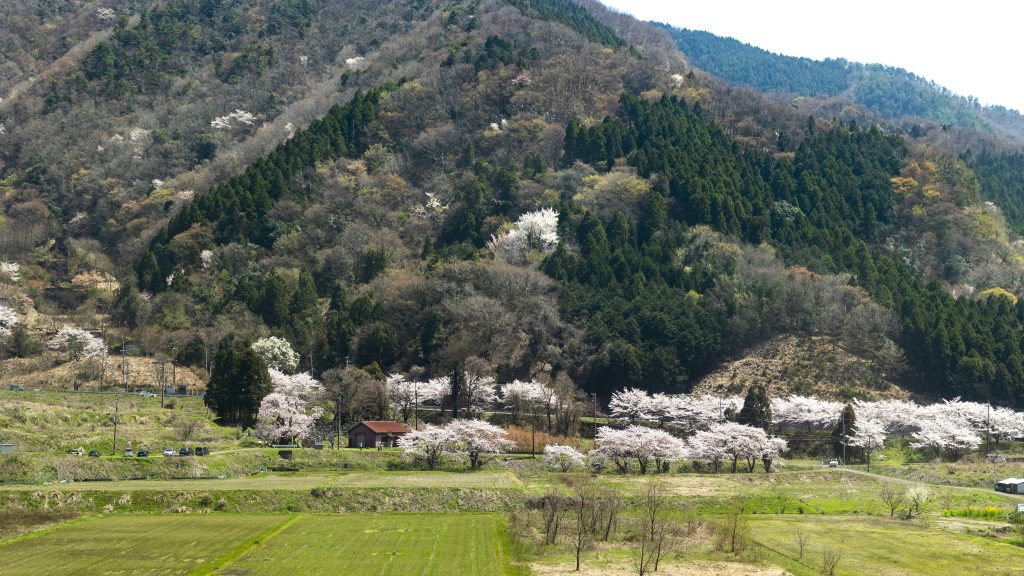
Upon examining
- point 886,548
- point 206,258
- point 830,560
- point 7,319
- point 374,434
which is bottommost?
point 830,560

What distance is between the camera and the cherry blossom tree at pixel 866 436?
267ft

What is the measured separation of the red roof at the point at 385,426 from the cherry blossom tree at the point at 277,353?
15.2 m

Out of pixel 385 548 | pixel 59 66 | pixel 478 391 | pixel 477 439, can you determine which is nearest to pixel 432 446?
pixel 477 439

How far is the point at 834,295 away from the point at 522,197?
3969cm

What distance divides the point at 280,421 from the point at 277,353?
620 inches

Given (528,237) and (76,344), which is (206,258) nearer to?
(76,344)

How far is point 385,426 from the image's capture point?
83062 mm

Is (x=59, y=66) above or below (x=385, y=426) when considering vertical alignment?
above

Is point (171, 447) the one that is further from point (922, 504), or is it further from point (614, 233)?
point (614, 233)

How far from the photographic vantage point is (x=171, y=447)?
69375mm

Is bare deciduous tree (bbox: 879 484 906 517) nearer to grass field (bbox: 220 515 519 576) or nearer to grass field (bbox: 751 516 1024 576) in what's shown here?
grass field (bbox: 751 516 1024 576)

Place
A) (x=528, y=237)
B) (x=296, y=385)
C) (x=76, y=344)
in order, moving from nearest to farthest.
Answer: (x=296, y=385) < (x=76, y=344) < (x=528, y=237)

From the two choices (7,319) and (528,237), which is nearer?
(7,319)

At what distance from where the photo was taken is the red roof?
82125mm
